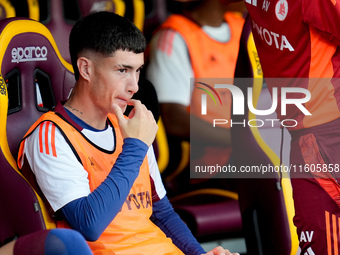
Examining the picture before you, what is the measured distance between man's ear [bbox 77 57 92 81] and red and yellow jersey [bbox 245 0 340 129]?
0.59 metres

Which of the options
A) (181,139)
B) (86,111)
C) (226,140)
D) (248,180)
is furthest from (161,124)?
(86,111)

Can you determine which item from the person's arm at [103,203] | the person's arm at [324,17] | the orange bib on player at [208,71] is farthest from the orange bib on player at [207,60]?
the person's arm at [103,203]

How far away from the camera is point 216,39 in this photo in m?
2.58

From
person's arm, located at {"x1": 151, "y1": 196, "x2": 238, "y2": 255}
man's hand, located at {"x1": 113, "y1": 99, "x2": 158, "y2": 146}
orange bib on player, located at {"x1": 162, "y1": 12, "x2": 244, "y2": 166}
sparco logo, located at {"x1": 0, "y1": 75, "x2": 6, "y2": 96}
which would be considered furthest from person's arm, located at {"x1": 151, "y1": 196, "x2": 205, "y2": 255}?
orange bib on player, located at {"x1": 162, "y1": 12, "x2": 244, "y2": 166}

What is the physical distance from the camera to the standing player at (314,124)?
1624 millimetres

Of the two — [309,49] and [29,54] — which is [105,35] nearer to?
[29,54]

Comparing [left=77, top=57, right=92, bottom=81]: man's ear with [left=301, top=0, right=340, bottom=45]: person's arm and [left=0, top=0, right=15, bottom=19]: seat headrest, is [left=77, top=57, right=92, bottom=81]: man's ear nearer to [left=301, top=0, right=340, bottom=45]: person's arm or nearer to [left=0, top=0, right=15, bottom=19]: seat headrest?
[left=301, top=0, right=340, bottom=45]: person's arm

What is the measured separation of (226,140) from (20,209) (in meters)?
1.27

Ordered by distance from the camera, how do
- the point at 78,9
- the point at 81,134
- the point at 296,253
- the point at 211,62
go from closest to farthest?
the point at 81,134 < the point at 296,253 < the point at 78,9 < the point at 211,62

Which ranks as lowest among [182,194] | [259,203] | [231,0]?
[182,194]

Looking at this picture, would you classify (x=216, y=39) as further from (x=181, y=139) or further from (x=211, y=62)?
(x=181, y=139)

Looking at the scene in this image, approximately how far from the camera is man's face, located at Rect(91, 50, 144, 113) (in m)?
1.42

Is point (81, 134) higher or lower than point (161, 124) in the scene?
higher

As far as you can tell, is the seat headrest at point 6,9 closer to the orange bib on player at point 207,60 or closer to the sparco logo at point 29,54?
the orange bib on player at point 207,60
